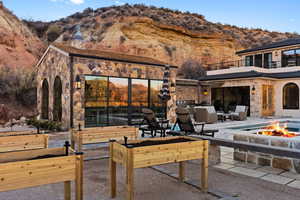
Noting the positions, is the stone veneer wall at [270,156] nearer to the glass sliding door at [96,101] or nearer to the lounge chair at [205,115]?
the glass sliding door at [96,101]

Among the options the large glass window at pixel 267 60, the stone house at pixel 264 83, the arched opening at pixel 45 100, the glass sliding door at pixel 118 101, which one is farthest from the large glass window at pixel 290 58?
the arched opening at pixel 45 100

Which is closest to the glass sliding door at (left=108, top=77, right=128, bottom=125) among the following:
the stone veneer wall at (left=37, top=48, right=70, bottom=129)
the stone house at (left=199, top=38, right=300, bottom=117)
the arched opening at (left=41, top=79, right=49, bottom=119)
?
the stone veneer wall at (left=37, top=48, right=70, bottom=129)

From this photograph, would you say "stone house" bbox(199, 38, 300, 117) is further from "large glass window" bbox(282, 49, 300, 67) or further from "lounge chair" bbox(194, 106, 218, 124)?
"lounge chair" bbox(194, 106, 218, 124)

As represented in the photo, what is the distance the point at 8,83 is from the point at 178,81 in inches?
476

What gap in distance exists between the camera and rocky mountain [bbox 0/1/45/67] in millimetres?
19703

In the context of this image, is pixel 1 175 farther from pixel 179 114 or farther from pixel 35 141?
pixel 179 114

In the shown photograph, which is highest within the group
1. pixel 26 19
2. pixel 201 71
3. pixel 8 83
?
pixel 26 19

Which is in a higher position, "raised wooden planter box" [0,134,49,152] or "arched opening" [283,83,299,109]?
"arched opening" [283,83,299,109]

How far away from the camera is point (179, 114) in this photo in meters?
6.44

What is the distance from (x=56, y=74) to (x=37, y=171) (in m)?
8.60

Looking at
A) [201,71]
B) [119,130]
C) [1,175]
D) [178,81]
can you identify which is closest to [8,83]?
[178,81]

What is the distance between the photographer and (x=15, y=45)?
21641 mm

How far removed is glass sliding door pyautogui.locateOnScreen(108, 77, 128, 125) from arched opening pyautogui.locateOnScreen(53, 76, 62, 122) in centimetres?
217

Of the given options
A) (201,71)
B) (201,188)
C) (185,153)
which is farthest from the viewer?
(201,71)
